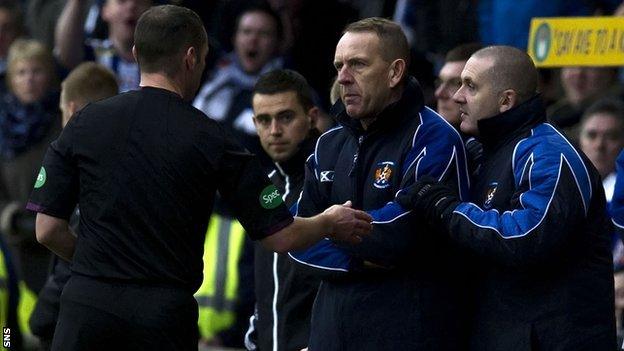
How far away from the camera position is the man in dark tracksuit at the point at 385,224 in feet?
20.3

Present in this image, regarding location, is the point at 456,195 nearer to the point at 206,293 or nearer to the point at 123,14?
the point at 206,293

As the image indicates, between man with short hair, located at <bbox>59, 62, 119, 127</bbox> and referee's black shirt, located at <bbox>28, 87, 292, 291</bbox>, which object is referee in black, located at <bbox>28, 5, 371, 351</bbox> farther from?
man with short hair, located at <bbox>59, 62, 119, 127</bbox>

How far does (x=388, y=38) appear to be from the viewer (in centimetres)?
651

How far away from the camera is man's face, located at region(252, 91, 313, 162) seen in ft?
24.9

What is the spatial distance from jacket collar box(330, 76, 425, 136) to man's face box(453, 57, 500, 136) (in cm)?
17

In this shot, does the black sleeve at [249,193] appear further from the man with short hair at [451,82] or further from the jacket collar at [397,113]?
the man with short hair at [451,82]

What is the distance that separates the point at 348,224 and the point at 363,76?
2.32 ft

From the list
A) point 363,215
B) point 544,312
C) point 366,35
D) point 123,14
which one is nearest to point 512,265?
point 544,312

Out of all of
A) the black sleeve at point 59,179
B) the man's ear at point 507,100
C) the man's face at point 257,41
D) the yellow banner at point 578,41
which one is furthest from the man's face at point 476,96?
the man's face at point 257,41

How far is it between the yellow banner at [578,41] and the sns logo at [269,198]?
7.39 ft

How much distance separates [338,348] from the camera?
20.8 feet

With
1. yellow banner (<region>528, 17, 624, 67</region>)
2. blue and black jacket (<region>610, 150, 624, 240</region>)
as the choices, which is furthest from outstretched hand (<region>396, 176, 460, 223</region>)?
yellow banner (<region>528, 17, 624, 67</region>)

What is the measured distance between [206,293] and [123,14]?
2.22m

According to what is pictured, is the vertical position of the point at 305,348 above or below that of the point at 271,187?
below
